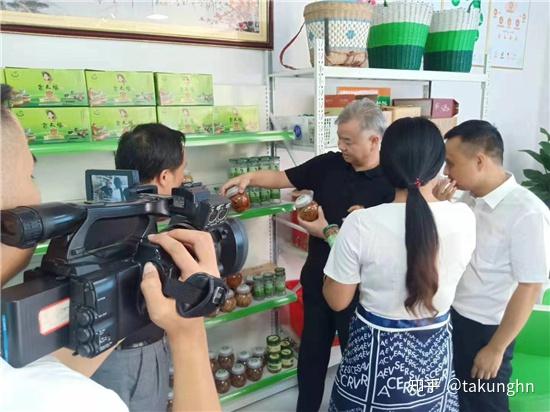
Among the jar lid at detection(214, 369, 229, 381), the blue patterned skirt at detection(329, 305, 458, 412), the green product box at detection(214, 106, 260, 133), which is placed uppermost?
the green product box at detection(214, 106, 260, 133)

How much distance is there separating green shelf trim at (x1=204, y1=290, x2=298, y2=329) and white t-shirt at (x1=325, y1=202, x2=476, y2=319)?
883 mm

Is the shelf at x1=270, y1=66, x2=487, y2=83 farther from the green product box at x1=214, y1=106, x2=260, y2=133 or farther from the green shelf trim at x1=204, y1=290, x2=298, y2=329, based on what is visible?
the green shelf trim at x1=204, y1=290, x2=298, y2=329

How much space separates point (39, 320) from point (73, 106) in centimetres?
114

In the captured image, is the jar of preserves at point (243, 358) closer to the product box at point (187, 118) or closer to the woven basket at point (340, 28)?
the product box at point (187, 118)

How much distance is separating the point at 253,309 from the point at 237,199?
0.57 metres

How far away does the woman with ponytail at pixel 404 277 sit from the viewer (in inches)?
43.9

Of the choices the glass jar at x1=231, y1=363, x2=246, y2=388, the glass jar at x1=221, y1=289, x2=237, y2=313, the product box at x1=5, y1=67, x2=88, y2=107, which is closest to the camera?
the product box at x1=5, y1=67, x2=88, y2=107

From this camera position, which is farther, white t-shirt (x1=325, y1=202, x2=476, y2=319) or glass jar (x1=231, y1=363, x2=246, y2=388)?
glass jar (x1=231, y1=363, x2=246, y2=388)

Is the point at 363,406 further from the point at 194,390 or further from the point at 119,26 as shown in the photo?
→ the point at 119,26

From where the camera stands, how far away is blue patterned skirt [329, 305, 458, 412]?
1.20 meters

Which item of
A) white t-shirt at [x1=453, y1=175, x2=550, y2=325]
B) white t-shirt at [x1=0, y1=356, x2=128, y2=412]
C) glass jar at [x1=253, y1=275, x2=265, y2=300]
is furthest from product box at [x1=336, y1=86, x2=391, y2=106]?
white t-shirt at [x1=0, y1=356, x2=128, y2=412]

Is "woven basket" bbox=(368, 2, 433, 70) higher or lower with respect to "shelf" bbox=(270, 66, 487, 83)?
higher

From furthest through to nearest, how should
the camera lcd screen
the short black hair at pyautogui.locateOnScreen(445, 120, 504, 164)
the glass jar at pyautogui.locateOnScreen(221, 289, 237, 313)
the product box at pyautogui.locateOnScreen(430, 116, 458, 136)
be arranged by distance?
1. the product box at pyautogui.locateOnScreen(430, 116, 458, 136)
2. the glass jar at pyautogui.locateOnScreen(221, 289, 237, 313)
3. the short black hair at pyautogui.locateOnScreen(445, 120, 504, 164)
4. the camera lcd screen

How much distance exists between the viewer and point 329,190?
70.8 inches
